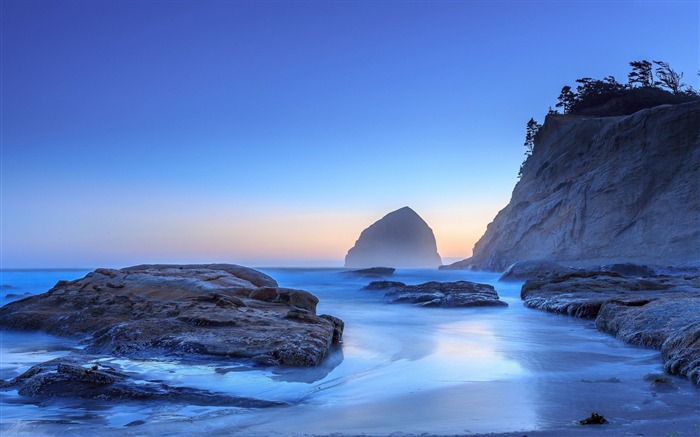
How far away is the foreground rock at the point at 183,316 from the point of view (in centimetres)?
788

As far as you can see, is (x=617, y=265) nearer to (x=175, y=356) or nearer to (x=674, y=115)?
(x=674, y=115)

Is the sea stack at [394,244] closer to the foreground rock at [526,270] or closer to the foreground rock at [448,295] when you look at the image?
the foreground rock at [526,270]

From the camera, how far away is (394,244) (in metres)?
176

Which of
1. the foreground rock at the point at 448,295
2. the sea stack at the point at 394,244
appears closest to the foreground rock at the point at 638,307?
the foreground rock at the point at 448,295

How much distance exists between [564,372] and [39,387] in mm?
6902

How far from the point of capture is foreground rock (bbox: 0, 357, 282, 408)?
223 inches

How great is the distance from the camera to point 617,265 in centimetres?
3145

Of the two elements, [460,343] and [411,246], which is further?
[411,246]

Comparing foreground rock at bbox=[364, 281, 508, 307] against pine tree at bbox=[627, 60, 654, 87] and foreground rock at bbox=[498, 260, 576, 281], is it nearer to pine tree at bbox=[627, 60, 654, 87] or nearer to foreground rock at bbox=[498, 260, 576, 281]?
foreground rock at bbox=[498, 260, 576, 281]

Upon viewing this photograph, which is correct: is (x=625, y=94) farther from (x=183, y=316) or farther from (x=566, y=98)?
(x=183, y=316)

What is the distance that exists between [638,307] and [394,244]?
164242 mm

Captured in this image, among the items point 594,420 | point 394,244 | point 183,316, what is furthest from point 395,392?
point 394,244

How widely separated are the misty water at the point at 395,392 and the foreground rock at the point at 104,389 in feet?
0.53

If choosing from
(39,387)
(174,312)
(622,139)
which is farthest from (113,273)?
(622,139)
